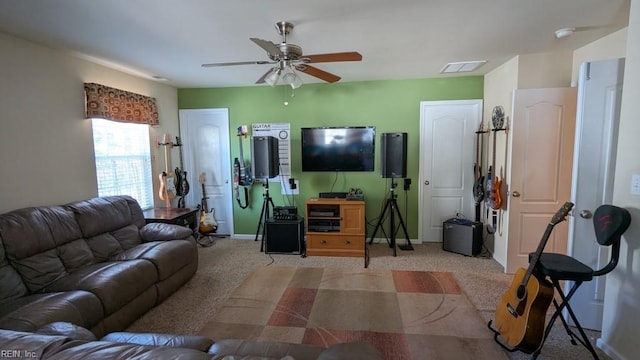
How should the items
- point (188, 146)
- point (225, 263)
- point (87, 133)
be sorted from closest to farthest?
point (87, 133) < point (225, 263) < point (188, 146)

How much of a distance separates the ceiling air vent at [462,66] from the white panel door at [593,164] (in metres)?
1.37

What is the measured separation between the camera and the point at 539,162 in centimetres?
307

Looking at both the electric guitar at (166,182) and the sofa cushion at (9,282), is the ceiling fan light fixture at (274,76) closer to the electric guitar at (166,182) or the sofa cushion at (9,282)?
the sofa cushion at (9,282)

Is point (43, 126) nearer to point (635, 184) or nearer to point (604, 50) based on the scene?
point (635, 184)

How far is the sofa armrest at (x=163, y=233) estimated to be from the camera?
10.7ft

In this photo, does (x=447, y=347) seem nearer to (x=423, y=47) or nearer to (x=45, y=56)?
(x=423, y=47)

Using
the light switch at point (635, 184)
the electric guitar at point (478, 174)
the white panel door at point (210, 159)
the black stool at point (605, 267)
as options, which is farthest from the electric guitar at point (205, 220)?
the light switch at point (635, 184)

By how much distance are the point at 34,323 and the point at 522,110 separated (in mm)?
4201

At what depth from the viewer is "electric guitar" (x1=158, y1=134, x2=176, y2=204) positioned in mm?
4246

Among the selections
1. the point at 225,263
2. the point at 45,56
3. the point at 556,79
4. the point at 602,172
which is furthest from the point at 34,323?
the point at 556,79

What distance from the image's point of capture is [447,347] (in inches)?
84.0

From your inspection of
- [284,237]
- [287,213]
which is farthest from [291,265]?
[287,213]

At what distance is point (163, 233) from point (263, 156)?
151 centimetres

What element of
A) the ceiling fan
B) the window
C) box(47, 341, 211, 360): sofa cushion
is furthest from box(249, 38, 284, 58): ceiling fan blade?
the window
